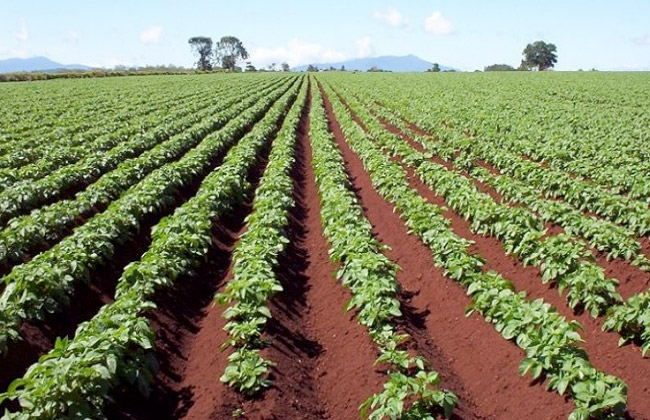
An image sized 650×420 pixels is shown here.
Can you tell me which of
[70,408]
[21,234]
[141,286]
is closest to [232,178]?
[21,234]

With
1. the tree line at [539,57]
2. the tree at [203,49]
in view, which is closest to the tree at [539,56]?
the tree line at [539,57]

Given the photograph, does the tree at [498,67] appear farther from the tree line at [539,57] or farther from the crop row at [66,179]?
the crop row at [66,179]

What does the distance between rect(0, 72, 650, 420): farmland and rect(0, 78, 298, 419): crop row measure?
0.07ft

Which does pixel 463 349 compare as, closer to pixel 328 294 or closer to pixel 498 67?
pixel 328 294

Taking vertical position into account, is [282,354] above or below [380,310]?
below

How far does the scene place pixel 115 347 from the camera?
534cm

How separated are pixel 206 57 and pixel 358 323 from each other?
179m

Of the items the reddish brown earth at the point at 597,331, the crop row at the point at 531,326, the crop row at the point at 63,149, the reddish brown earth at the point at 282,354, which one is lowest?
the reddish brown earth at the point at 282,354

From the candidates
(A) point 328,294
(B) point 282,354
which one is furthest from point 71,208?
(B) point 282,354

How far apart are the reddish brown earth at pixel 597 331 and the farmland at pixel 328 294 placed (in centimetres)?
3

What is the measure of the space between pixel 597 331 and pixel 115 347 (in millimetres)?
5472

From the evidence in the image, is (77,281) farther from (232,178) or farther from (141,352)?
(232,178)

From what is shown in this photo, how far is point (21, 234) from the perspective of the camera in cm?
878

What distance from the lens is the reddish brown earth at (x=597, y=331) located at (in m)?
5.27
